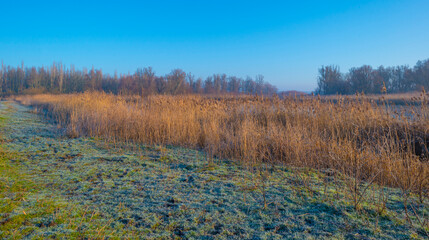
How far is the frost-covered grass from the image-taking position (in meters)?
1.76

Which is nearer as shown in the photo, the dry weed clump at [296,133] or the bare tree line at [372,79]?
the dry weed clump at [296,133]

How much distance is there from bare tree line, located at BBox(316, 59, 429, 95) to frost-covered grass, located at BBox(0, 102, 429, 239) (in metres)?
31.5

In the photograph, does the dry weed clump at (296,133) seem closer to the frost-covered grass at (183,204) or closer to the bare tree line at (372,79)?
the frost-covered grass at (183,204)

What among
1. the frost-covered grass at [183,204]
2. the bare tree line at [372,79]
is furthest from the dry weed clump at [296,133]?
the bare tree line at [372,79]

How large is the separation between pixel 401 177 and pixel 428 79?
3728 centimetres

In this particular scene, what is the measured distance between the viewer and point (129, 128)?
19.7 feet

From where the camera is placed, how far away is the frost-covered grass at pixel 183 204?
1765 millimetres

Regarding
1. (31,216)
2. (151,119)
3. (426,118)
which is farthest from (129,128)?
(426,118)

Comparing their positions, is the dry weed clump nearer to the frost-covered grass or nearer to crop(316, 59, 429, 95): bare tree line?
the frost-covered grass

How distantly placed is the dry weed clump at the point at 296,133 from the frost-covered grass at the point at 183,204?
2.00ft

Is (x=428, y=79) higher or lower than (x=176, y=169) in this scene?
higher

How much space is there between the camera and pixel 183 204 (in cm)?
222

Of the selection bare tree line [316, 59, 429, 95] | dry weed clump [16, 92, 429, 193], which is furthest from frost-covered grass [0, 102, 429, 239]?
bare tree line [316, 59, 429, 95]

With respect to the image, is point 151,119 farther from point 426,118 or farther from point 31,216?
point 426,118
